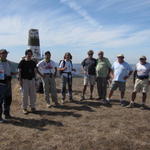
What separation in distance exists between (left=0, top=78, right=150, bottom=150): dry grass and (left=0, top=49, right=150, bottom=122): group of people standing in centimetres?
60

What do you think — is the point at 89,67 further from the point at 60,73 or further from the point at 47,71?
the point at 47,71

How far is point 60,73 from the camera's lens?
Answer: 30.4 ft

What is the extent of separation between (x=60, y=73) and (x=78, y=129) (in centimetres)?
352

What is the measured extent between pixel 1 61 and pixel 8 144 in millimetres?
2558

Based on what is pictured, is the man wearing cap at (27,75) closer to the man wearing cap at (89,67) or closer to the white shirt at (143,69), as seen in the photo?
the man wearing cap at (89,67)

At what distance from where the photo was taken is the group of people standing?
683 centimetres

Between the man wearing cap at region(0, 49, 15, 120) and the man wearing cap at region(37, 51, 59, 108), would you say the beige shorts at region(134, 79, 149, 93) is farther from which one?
the man wearing cap at region(0, 49, 15, 120)

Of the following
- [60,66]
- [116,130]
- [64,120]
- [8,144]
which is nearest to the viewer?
[8,144]

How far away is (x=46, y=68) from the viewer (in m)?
8.39

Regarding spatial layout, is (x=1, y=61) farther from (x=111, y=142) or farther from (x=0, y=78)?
(x=111, y=142)

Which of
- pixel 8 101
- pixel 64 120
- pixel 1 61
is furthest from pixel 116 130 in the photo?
pixel 1 61

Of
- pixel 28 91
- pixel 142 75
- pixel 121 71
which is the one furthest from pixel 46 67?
pixel 142 75

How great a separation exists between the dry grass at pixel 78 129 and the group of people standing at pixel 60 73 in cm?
60

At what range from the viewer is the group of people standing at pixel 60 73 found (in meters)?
6.83
